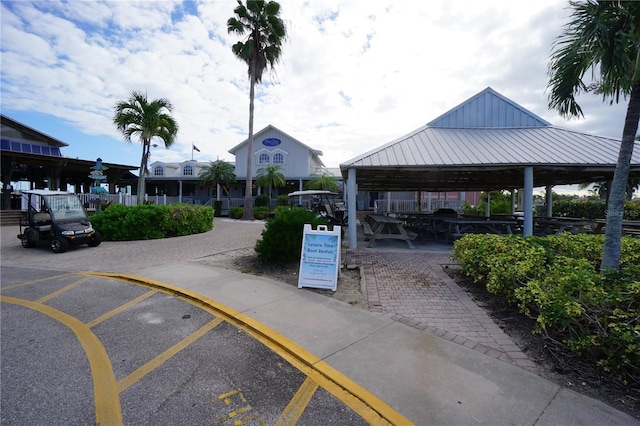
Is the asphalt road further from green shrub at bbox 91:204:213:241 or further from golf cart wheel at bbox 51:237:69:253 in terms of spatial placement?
green shrub at bbox 91:204:213:241

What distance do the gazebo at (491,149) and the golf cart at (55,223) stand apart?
347 inches

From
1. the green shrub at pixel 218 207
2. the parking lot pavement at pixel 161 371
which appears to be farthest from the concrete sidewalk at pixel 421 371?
the green shrub at pixel 218 207

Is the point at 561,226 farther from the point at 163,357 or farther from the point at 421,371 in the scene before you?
the point at 163,357

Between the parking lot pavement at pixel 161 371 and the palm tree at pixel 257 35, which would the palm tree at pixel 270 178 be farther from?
the parking lot pavement at pixel 161 371

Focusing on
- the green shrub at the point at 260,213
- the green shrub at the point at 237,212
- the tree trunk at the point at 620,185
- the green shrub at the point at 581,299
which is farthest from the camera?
the green shrub at the point at 237,212

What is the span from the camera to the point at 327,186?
24.9 meters

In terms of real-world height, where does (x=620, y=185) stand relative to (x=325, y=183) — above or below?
below

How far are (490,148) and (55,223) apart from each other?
14.4 metres

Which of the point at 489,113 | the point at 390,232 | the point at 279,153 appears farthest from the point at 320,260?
the point at 279,153

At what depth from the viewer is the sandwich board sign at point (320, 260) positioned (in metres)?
5.82

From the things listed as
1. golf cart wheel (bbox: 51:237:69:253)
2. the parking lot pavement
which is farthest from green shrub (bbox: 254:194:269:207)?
the parking lot pavement

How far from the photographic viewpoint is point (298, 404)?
2646mm

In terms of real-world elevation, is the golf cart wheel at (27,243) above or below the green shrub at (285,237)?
below

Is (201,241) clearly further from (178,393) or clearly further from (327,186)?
(327,186)
